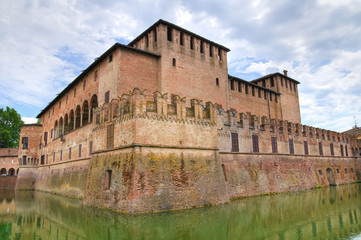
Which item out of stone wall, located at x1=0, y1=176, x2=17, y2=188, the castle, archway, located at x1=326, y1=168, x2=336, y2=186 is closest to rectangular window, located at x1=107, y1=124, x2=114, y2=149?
the castle

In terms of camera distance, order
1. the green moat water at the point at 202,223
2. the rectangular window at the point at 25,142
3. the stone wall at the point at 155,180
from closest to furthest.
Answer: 1. the green moat water at the point at 202,223
2. the stone wall at the point at 155,180
3. the rectangular window at the point at 25,142

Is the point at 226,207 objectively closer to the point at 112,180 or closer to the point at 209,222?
the point at 209,222

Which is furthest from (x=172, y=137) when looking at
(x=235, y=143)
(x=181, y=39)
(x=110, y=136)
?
(x=181, y=39)

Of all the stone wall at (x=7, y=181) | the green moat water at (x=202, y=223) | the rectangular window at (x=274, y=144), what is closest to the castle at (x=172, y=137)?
the rectangular window at (x=274, y=144)

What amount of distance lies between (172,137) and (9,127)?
48005 millimetres

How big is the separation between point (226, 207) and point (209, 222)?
407 centimetres

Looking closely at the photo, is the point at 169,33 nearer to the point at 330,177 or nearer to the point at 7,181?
the point at 330,177

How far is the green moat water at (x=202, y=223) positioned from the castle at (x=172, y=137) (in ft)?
4.52

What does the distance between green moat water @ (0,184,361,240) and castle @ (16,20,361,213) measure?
1376 mm

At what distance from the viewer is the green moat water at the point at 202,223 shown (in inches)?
417

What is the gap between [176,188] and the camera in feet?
49.6

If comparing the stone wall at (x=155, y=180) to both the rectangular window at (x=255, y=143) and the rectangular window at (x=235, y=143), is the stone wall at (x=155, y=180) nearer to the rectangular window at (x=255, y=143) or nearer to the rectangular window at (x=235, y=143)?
the rectangular window at (x=235, y=143)

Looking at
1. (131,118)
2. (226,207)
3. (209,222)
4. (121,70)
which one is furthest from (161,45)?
(209,222)

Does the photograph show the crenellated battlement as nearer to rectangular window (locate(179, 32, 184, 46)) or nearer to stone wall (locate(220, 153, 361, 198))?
stone wall (locate(220, 153, 361, 198))
